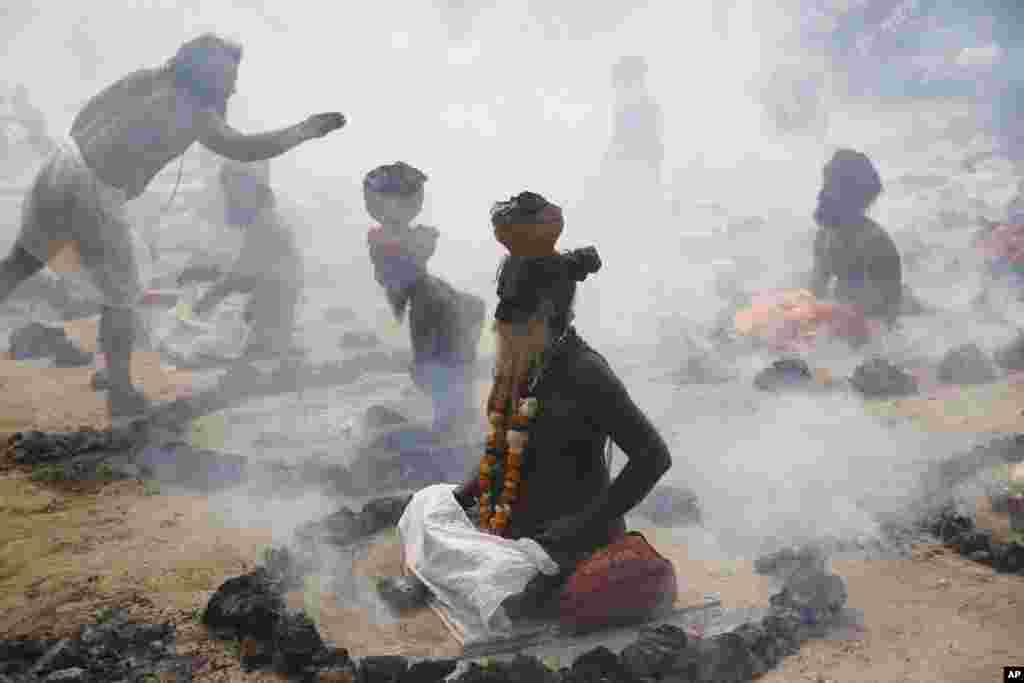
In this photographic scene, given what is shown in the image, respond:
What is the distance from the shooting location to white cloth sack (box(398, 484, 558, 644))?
3715mm

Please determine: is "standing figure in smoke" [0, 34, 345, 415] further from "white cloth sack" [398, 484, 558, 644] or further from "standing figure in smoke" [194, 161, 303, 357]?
"white cloth sack" [398, 484, 558, 644]

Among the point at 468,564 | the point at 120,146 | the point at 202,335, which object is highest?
the point at 120,146

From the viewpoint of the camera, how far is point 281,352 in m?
9.66

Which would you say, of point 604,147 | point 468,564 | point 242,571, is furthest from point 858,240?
point 604,147

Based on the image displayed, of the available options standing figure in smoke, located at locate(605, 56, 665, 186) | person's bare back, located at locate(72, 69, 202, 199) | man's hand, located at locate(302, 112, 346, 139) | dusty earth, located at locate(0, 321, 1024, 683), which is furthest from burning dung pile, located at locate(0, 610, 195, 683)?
standing figure in smoke, located at locate(605, 56, 665, 186)

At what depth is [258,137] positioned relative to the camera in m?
6.72

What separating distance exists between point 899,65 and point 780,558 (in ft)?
71.3

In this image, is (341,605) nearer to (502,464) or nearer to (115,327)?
(502,464)

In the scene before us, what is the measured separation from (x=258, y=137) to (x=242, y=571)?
135 inches

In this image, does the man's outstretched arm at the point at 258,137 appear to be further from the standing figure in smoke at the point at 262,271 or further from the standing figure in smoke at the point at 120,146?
the standing figure in smoke at the point at 262,271

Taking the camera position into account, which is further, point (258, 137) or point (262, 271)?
point (262, 271)

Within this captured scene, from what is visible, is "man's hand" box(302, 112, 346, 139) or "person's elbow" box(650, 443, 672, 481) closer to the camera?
"person's elbow" box(650, 443, 672, 481)

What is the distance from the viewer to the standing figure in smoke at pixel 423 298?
239 inches

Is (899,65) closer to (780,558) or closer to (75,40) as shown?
(780,558)
